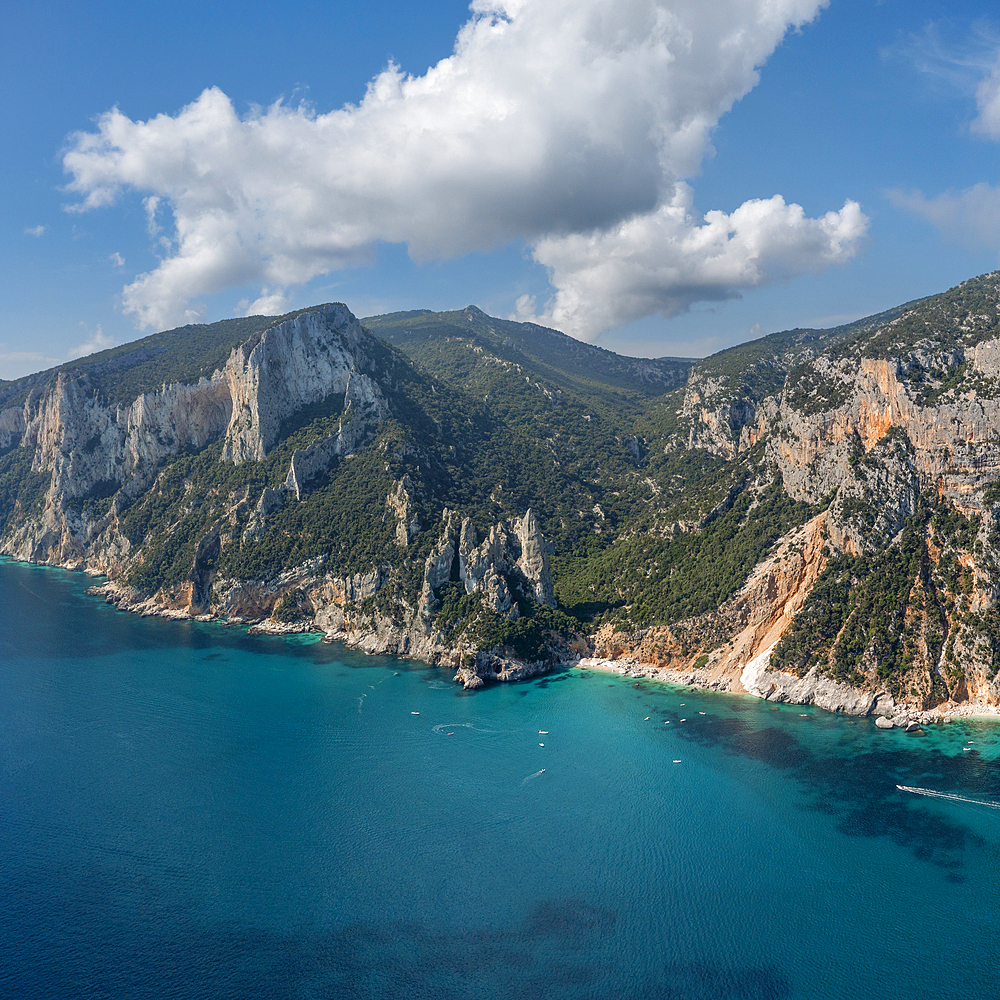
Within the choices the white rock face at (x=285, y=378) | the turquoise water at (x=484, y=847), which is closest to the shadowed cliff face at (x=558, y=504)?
the white rock face at (x=285, y=378)

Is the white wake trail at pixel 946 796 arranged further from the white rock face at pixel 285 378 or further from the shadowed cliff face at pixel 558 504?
the white rock face at pixel 285 378

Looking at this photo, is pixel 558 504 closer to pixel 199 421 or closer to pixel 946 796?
pixel 199 421

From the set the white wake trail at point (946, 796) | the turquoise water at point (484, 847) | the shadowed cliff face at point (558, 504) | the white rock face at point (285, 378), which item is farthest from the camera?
the white rock face at point (285, 378)

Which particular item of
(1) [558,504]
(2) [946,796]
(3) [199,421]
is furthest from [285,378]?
(2) [946,796]

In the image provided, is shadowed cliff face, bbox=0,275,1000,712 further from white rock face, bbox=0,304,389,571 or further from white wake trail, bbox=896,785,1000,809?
white wake trail, bbox=896,785,1000,809

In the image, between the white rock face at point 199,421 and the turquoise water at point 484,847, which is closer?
the turquoise water at point 484,847

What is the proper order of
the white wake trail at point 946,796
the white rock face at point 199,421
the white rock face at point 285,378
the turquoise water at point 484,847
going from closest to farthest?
the turquoise water at point 484,847 → the white wake trail at point 946,796 → the white rock face at point 199,421 → the white rock face at point 285,378

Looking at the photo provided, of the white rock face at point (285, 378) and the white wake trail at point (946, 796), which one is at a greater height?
the white rock face at point (285, 378)

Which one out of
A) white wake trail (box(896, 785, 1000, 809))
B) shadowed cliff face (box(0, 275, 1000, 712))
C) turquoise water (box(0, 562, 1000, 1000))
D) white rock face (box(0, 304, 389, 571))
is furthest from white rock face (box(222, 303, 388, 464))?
white wake trail (box(896, 785, 1000, 809))
